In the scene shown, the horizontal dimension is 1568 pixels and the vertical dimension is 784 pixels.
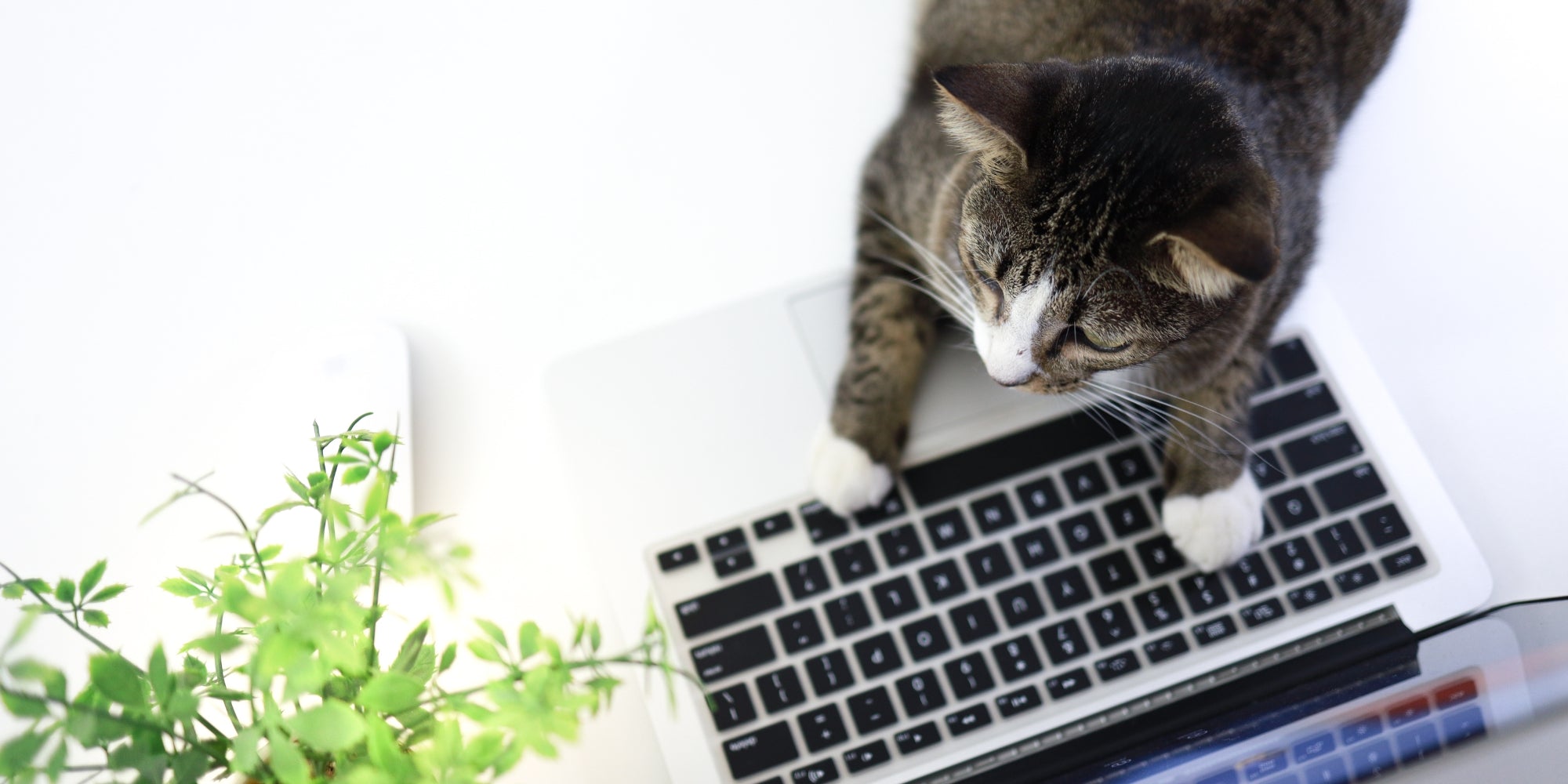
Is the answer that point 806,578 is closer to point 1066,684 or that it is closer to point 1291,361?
point 1066,684

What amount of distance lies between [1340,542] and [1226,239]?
34cm

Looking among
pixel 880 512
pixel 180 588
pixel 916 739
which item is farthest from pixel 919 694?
pixel 180 588

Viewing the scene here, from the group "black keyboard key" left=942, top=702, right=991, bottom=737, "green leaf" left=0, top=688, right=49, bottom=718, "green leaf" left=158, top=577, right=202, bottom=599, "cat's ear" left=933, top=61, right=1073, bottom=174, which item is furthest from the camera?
"black keyboard key" left=942, top=702, right=991, bottom=737

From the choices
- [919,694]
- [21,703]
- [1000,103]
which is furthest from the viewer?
[919,694]

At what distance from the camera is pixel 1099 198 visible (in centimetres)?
67

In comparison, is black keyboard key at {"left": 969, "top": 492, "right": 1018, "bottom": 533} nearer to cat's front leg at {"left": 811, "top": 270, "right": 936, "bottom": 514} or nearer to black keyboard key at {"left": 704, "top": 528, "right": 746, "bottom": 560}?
cat's front leg at {"left": 811, "top": 270, "right": 936, "bottom": 514}

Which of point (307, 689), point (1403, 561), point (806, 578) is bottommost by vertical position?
point (1403, 561)

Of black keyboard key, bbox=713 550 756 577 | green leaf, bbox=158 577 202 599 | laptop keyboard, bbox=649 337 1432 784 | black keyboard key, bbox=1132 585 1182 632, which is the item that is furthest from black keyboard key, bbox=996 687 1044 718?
green leaf, bbox=158 577 202 599

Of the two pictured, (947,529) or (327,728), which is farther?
(947,529)

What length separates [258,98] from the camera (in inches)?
35.7

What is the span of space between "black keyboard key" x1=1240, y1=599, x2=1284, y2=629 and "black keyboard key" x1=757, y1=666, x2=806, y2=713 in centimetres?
34

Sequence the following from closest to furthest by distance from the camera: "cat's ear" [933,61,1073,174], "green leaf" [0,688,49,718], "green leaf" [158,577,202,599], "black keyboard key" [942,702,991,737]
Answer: "green leaf" [0,688,49,718], "green leaf" [158,577,202,599], "cat's ear" [933,61,1073,174], "black keyboard key" [942,702,991,737]

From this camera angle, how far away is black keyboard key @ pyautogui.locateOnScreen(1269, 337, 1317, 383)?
82 cm

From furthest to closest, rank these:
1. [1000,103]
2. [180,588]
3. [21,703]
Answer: [1000,103] < [180,588] < [21,703]
